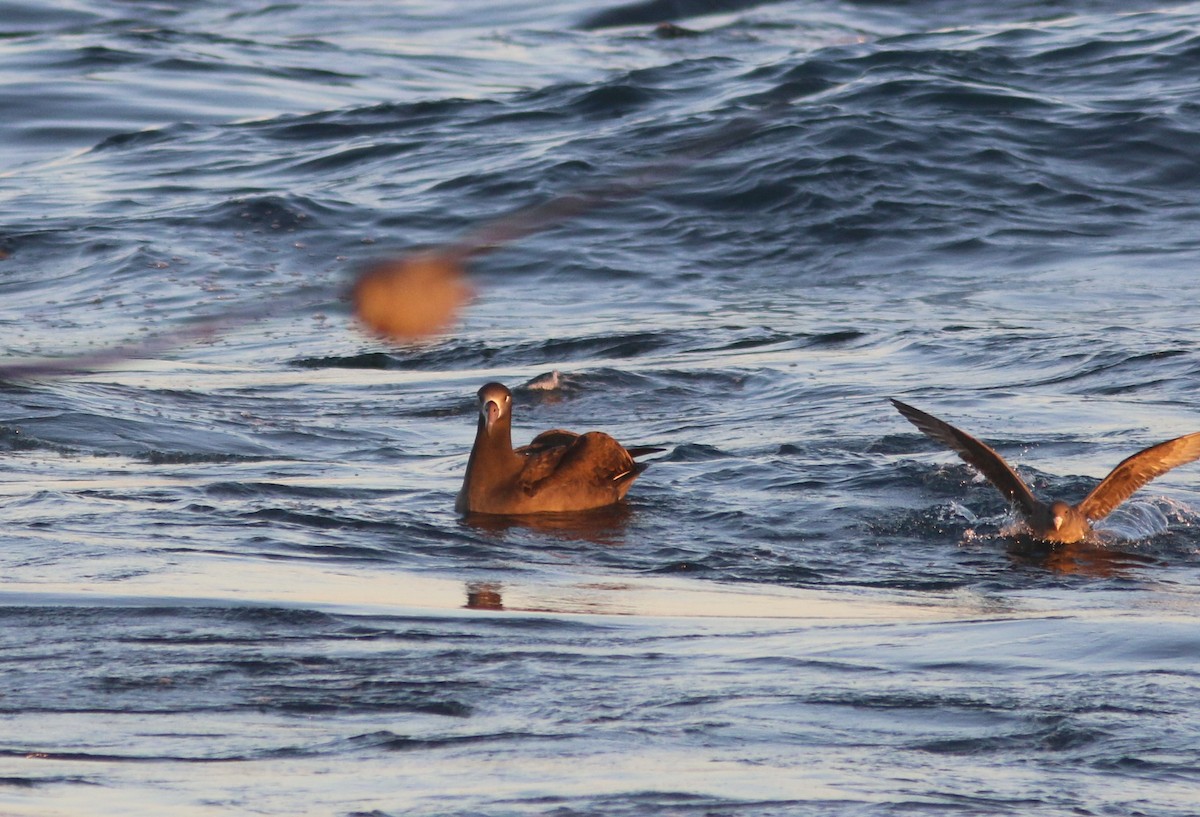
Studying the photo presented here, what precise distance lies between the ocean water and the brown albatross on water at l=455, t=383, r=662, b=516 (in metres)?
0.23

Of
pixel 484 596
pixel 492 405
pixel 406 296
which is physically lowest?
pixel 484 596

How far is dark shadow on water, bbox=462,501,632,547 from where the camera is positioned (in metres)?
9.71

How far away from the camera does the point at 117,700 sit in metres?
6.12

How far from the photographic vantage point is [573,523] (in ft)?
33.1

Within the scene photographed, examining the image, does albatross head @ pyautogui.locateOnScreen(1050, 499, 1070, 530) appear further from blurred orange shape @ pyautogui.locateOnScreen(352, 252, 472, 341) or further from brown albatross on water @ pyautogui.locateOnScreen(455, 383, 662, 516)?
blurred orange shape @ pyautogui.locateOnScreen(352, 252, 472, 341)

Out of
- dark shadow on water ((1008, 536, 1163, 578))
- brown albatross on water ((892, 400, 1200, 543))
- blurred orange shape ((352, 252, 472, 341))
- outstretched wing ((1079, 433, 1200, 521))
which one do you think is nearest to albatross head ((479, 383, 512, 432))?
brown albatross on water ((892, 400, 1200, 543))

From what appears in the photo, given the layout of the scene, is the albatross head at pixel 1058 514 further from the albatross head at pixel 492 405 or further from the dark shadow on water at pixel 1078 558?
the albatross head at pixel 492 405

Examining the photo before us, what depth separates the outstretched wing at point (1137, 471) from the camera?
9125mm

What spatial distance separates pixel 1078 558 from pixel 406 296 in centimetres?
489

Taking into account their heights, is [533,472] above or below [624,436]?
above

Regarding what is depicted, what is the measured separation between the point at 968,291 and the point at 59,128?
13603 mm

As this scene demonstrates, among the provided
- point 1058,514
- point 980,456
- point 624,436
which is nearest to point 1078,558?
point 1058,514

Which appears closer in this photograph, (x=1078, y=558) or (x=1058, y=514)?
(x=1058, y=514)

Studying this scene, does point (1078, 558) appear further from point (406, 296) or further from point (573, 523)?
point (406, 296)
